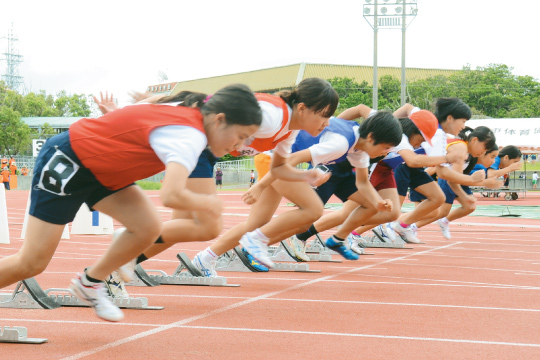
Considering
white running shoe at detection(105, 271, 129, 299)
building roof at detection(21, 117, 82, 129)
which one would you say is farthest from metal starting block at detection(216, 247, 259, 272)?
building roof at detection(21, 117, 82, 129)

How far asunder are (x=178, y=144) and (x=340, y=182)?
480 centimetres

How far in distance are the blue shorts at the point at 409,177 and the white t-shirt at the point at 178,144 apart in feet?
21.3

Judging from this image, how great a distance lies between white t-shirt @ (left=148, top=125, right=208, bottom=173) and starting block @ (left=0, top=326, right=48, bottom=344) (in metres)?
1.39

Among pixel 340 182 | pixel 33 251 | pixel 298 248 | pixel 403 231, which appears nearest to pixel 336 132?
pixel 340 182

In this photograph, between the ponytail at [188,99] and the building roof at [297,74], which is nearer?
the ponytail at [188,99]

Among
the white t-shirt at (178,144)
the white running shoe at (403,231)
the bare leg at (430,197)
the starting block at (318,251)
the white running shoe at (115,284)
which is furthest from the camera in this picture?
the white running shoe at (403,231)

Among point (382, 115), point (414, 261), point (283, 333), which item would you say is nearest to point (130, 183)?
point (283, 333)

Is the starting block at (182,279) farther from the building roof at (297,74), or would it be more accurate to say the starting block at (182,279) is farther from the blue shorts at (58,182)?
the building roof at (297,74)

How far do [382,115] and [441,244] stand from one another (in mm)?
5192

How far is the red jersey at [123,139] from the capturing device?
136 inches

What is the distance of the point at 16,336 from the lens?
12.6 ft

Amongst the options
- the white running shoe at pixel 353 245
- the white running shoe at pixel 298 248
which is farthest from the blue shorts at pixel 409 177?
the white running shoe at pixel 298 248

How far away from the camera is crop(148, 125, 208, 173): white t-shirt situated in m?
3.20

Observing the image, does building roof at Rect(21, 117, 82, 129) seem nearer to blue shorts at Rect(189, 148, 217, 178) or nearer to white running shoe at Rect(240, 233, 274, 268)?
white running shoe at Rect(240, 233, 274, 268)
